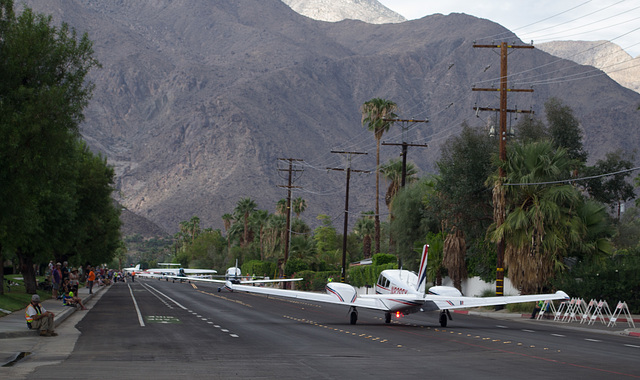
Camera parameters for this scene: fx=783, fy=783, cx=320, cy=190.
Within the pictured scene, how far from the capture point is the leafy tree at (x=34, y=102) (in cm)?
2158

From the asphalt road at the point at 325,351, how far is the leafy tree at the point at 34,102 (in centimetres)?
471

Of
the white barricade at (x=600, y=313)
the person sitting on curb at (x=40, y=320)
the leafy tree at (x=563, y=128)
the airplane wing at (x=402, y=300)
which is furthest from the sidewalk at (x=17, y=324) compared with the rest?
the leafy tree at (x=563, y=128)

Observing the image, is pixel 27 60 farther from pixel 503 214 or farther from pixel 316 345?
pixel 503 214

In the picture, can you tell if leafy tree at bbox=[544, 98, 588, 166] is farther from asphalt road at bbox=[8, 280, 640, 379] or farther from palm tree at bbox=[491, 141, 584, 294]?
asphalt road at bbox=[8, 280, 640, 379]

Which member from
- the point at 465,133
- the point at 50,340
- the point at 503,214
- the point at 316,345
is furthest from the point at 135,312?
the point at 465,133

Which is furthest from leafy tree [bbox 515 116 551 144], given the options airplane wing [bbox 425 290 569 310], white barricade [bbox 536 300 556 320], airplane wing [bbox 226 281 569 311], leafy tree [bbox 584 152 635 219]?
airplane wing [bbox 226 281 569 311]

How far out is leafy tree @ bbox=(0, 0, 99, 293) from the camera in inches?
850

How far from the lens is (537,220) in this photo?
42000mm

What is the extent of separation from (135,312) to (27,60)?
17.7m

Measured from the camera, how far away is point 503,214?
43656 millimetres

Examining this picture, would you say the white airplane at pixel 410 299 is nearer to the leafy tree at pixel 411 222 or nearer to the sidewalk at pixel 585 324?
the sidewalk at pixel 585 324

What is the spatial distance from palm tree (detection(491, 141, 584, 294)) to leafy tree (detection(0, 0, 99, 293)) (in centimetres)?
2595


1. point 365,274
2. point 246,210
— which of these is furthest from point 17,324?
point 246,210

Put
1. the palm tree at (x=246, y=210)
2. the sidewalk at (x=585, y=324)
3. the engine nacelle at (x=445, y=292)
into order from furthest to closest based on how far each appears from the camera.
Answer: the palm tree at (x=246, y=210) < the engine nacelle at (x=445, y=292) < the sidewalk at (x=585, y=324)
